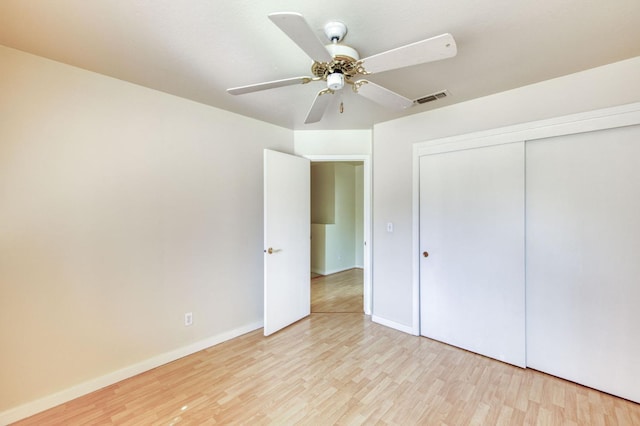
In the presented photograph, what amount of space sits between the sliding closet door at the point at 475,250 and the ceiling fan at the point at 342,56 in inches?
45.9

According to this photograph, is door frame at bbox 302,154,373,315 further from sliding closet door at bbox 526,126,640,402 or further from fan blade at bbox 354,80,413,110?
sliding closet door at bbox 526,126,640,402

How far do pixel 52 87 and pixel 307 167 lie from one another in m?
2.32

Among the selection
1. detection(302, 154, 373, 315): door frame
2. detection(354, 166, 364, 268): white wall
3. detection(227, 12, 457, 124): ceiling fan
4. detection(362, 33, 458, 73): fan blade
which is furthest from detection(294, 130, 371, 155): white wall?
detection(354, 166, 364, 268): white wall

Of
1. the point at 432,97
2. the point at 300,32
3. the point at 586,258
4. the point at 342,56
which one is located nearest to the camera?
the point at 300,32

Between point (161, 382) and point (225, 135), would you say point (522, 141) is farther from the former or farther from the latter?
point (161, 382)

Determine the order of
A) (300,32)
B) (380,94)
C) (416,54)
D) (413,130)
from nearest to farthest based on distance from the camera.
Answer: (300,32) → (416,54) → (380,94) → (413,130)

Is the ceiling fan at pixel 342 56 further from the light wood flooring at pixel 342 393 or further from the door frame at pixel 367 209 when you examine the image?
the light wood flooring at pixel 342 393

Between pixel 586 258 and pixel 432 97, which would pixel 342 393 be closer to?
pixel 586 258

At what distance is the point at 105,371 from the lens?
2139 millimetres

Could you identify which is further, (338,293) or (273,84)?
(338,293)

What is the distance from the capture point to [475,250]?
2613mm

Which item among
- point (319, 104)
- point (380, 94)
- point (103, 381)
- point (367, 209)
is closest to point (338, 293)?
point (367, 209)

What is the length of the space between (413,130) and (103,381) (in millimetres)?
3542

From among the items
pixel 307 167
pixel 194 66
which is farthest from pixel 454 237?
pixel 194 66
